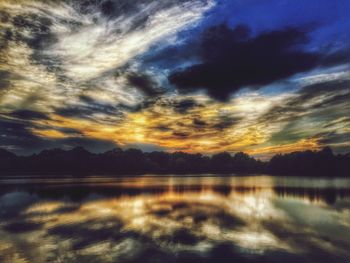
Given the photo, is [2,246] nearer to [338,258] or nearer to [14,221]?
[14,221]

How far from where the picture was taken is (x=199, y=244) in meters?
19.0

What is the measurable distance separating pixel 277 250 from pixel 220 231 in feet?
19.8

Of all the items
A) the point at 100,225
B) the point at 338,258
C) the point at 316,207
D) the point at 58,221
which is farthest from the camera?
the point at 316,207

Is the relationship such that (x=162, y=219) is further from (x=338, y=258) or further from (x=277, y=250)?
(x=338, y=258)

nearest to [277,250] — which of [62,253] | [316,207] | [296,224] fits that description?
[296,224]

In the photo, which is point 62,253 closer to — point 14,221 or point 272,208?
point 14,221

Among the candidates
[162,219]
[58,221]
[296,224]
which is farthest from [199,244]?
[58,221]

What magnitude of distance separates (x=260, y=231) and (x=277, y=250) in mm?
5604

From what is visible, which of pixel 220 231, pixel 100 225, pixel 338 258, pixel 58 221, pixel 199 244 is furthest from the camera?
pixel 58 221

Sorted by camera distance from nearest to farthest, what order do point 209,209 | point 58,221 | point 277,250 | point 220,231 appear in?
1. point 277,250
2. point 220,231
3. point 58,221
4. point 209,209

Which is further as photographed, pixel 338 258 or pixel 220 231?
pixel 220 231

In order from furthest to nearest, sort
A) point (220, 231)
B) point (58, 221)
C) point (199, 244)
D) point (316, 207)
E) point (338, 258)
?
point (316, 207) < point (58, 221) < point (220, 231) < point (199, 244) < point (338, 258)

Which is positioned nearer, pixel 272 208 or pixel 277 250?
pixel 277 250

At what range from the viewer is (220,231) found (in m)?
23.1
